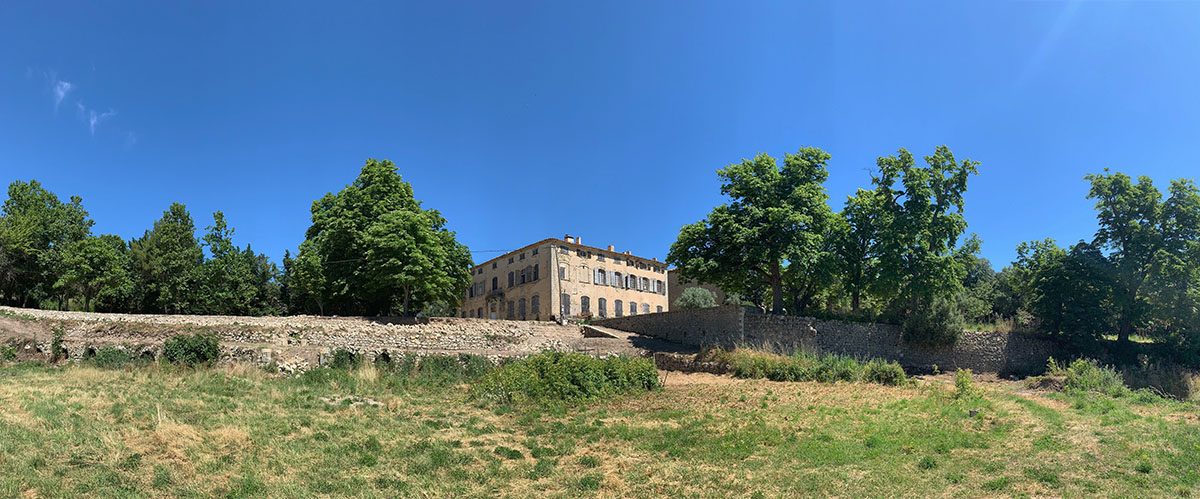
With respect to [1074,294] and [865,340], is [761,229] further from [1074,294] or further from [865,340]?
[1074,294]

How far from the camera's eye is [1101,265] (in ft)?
98.6

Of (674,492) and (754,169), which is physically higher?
(754,169)

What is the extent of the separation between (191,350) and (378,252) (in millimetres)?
12314

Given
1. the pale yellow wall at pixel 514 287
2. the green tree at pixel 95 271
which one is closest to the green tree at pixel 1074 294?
the pale yellow wall at pixel 514 287

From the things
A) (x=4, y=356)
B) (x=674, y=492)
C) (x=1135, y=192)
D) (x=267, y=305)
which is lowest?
(x=674, y=492)

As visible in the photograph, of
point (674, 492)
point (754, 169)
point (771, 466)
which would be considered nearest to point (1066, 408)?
point (771, 466)

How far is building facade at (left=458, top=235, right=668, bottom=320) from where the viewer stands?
142 feet

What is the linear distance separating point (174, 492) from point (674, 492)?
6.38m

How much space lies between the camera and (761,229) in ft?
92.0

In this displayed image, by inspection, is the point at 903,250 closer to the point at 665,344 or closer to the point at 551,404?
the point at 665,344

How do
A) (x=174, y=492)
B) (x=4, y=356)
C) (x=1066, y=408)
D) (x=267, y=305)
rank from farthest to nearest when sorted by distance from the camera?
(x=267, y=305) < (x=4, y=356) < (x=1066, y=408) < (x=174, y=492)

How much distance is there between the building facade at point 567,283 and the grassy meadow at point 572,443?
89.5ft

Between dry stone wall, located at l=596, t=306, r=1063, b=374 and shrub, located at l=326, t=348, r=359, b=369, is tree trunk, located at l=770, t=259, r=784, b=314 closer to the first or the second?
dry stone wall, located at l=596, t=306, r=1063, b=374

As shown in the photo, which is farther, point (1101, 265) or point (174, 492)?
point (1101, 265)
